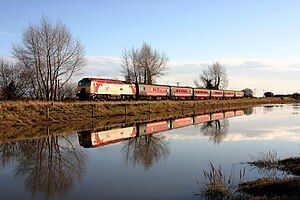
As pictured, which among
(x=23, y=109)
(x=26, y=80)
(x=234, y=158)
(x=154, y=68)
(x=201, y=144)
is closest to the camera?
(x=234, y=158)

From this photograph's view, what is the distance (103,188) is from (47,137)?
14.4m

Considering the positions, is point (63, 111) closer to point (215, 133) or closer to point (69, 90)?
point (215, 133)

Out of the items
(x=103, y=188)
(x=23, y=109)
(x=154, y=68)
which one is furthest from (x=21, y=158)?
(x=154, y=68)

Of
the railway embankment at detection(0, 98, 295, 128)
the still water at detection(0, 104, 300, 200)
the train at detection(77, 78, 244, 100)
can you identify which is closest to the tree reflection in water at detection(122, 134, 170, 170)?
the still water at detection(0, 104, 300, 200)

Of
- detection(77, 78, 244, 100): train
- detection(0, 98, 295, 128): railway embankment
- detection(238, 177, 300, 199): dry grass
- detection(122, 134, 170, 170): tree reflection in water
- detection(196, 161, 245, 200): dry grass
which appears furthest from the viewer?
detection(77, 78, 244, 100): train

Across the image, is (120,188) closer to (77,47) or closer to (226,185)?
(226,185)

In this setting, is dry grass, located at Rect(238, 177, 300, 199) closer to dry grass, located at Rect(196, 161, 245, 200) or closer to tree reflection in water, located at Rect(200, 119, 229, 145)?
dry grass, located at Rect(196, 161, 245, 200)

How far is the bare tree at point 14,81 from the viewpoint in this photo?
174 feet

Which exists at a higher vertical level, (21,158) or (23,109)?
(23,109)

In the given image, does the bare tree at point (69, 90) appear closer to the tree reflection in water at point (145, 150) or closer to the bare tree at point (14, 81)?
the bare tree at point (14, 81)

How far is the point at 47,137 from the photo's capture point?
24812 millimetres

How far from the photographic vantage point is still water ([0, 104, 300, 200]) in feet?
37.2

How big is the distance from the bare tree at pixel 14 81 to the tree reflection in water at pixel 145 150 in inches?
1323

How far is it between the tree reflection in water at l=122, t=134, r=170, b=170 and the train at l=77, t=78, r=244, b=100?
986 inches
